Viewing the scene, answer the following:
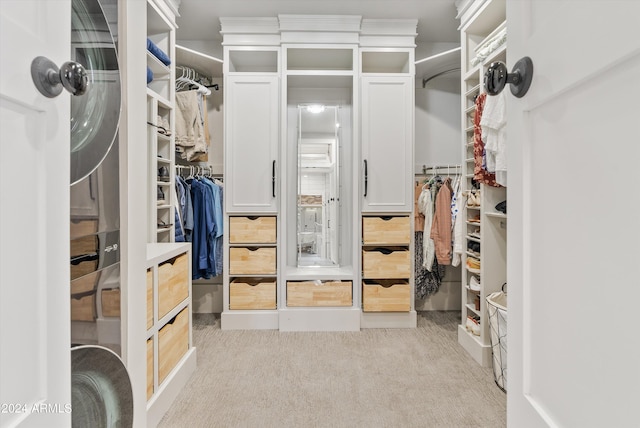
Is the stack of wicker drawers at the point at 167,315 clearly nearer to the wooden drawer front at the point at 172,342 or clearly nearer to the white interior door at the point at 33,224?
the wooden drawer front at the point at 172,342

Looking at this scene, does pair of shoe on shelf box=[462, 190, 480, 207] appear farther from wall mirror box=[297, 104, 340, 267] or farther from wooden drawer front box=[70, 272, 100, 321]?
wooden drawer front box=[70, 272, 100, 321]

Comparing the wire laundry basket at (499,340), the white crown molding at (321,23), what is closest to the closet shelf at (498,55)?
the white crown molding at (321,23)

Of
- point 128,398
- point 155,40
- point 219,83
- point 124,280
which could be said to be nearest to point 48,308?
point 124,280

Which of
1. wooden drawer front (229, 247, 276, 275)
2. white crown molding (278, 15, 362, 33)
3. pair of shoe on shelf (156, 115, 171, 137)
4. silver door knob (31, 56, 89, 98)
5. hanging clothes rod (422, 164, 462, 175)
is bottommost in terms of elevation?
wooden drawer front (229, 247, 276, 275)

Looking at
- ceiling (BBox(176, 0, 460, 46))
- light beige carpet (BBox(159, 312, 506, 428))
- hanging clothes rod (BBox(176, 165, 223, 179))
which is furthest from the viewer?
hanging clothes rod (BBox(176, 165, 223, 179))

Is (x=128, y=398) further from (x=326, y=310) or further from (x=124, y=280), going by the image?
(x=326, y=310)

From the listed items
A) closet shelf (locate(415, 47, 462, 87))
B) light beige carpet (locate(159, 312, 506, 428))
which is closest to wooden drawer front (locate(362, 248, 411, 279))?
light beige carpet (locate(159, 312, 506, 428))

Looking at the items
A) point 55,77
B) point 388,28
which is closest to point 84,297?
point 55,77

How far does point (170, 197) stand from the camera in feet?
8.21

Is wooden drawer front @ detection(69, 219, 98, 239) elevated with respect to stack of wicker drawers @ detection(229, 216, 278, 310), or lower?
elevated

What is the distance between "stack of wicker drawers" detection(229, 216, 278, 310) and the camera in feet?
9.30

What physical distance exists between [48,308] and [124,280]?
25.9 inches

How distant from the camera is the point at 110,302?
1.05 m

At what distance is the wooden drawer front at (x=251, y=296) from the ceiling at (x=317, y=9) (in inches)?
91.5
